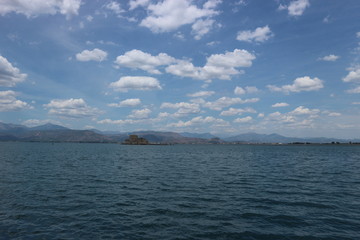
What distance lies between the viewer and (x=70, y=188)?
36.6 m

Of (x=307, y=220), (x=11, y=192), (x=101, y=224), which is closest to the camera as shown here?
(x=101, y=224)

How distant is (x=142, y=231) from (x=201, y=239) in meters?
5.55

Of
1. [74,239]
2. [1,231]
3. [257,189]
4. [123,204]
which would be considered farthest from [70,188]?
[257,189]

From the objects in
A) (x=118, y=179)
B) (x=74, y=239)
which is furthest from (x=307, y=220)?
(x=118, y=179)

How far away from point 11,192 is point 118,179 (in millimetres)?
17903

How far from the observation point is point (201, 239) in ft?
60.7

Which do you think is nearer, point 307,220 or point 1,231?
point 1,231

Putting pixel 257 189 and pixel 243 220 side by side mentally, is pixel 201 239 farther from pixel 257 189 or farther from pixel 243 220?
pixel 257 189

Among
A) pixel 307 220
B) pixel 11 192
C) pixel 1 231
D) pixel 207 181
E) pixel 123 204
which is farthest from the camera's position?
pixel 207 181

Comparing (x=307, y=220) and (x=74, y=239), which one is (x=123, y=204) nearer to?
(x=74, y=239)

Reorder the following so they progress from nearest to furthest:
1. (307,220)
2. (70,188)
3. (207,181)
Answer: (307,220) < (70,188) < (207,181)

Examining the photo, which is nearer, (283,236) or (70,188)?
(283,236)

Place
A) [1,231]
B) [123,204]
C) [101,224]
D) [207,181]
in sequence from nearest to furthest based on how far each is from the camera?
[1,231]
[101,224]
[123,204]
[207,181]

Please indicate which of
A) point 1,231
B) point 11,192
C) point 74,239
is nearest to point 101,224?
point 74,239
